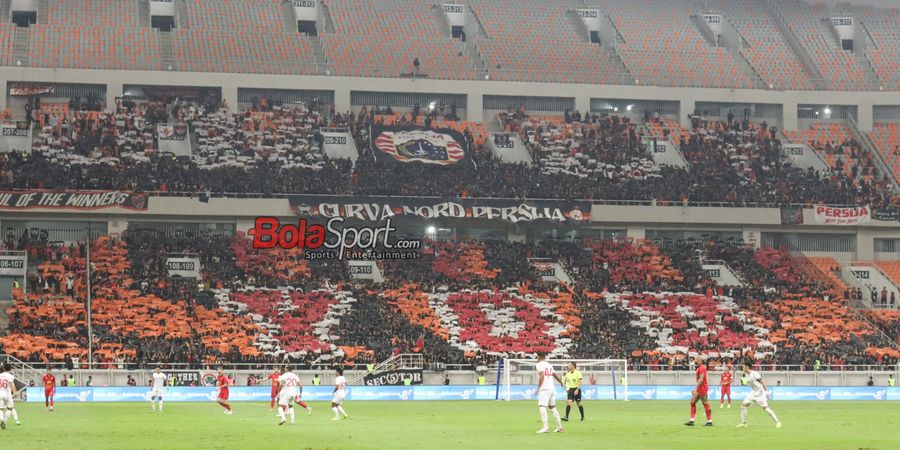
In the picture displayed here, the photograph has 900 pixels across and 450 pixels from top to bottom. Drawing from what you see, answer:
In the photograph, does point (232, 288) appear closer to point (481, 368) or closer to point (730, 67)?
point (481, 368)

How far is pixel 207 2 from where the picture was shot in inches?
3713

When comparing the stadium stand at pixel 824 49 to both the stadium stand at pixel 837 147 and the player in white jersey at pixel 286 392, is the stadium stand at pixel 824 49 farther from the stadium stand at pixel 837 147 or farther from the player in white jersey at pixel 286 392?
the player in white jersey at pixel 286 392

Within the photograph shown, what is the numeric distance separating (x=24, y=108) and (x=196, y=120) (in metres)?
11.3

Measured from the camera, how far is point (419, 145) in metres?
83.9

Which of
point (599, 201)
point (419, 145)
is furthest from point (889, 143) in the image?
point (419, 145)

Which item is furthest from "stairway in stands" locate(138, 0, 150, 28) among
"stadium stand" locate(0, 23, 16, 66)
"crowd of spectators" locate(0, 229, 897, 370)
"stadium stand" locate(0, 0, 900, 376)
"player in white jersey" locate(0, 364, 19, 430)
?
"player in white jersey" locate(0, 364, 19, 430)

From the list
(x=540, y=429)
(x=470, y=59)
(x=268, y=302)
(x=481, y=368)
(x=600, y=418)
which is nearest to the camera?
(x=540, y=429)

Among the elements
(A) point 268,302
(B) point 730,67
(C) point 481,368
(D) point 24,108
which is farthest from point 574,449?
(B) point 730,67

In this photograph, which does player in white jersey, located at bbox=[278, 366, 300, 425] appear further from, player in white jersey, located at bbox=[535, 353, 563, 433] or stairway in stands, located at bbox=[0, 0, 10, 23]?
stairway in stands, located at bbox=[0, 0, 10, 23]

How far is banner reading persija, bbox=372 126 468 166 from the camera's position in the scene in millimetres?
82812

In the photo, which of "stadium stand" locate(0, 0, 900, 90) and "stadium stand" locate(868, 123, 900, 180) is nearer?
"stadium stand" locate(0, 0, 900, 90)

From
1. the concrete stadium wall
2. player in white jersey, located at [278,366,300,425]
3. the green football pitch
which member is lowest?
the green football pitch

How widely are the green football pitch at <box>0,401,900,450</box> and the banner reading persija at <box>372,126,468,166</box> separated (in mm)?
35065

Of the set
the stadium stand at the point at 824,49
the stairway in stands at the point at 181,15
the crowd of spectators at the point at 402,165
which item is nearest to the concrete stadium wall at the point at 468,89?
the crowd of spectators at the point at 402,165
